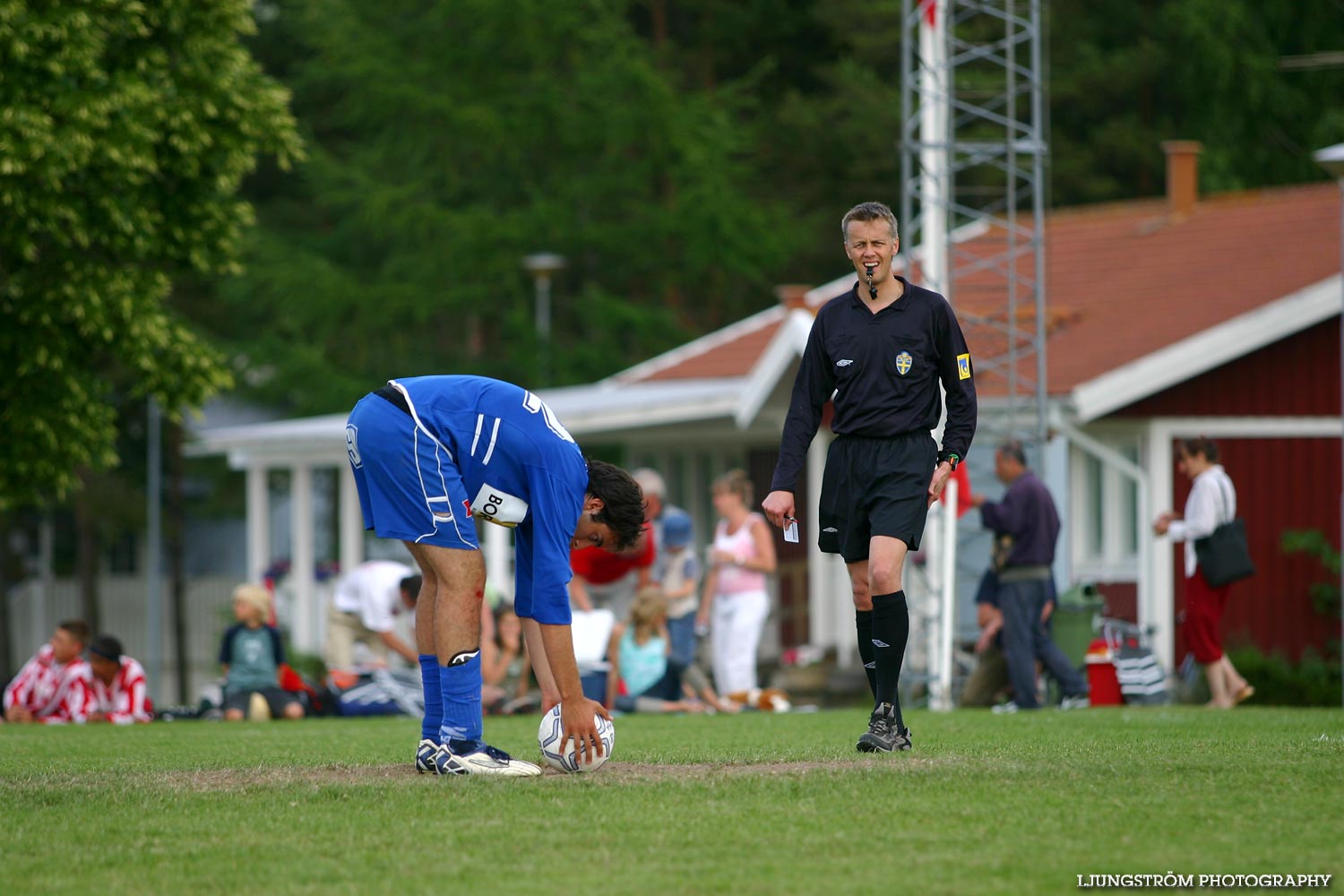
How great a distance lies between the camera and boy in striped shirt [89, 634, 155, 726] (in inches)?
561

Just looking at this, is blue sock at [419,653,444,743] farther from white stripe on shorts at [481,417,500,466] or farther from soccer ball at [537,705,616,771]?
white stripe on shorts at [481,417,500,466]

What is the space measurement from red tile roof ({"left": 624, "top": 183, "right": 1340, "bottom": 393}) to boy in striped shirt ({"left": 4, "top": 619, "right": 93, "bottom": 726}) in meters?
8.22

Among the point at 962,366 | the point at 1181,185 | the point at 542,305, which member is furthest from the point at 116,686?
the point at 542,305

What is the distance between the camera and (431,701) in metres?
6.72

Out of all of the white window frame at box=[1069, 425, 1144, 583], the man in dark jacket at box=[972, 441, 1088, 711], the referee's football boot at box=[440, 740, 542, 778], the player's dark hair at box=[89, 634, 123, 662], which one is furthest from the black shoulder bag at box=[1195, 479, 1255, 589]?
the player's dark hair at box=[89, 634, 123, 662]

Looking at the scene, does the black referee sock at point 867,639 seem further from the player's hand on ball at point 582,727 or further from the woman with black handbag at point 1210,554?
the woman with black handbag at point 1210,554

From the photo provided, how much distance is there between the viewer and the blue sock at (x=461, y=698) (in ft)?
21.4

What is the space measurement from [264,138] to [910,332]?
9200 mm

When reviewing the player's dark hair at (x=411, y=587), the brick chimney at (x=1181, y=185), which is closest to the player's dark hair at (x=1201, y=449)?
the player's dark hair at (x=411, y=587)

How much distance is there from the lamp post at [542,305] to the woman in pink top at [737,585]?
14446 millimetres

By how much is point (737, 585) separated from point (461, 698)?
9242 millimetres

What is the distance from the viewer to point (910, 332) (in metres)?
7.22

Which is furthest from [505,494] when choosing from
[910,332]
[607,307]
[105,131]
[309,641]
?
[607,307]

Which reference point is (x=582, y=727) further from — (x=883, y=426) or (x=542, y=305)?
(x=542, y=305)
